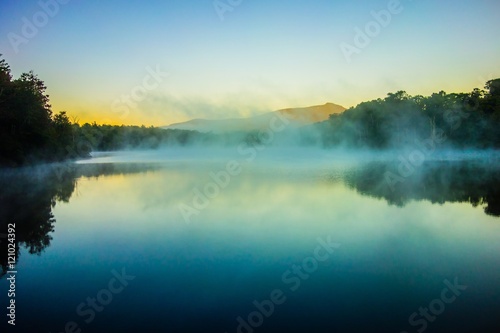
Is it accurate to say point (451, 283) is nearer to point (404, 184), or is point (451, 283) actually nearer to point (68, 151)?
point (404, 184)

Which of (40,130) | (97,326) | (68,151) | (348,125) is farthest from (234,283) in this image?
(348,125)

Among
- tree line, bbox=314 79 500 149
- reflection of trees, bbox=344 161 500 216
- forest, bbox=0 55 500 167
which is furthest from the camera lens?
tree line, bbox=314 79 500 149

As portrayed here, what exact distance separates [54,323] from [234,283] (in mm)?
3016

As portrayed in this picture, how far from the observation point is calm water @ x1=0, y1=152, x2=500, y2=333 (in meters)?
5.12

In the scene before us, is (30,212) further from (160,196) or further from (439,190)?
(439,190)

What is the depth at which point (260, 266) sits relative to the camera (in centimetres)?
732

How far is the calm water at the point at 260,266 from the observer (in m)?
5.12

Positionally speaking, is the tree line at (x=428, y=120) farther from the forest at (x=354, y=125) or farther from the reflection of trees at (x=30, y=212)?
the reflection of trees at (x=30, y=212)

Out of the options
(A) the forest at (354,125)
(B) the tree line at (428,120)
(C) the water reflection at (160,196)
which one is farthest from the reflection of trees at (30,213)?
(B) the tree line at (428,120)

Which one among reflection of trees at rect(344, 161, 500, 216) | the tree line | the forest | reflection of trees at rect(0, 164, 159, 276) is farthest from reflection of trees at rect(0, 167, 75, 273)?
the tree line

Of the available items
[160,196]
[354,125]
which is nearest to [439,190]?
[160,196]

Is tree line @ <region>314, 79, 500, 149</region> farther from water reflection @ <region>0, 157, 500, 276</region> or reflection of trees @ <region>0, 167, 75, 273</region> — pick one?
reflection of trees @ <region>0, 167, 75, 273</region>

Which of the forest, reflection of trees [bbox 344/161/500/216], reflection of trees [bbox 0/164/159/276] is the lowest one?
reflection of trees [bbox 0/164/159/276]

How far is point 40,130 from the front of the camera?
39.7m
